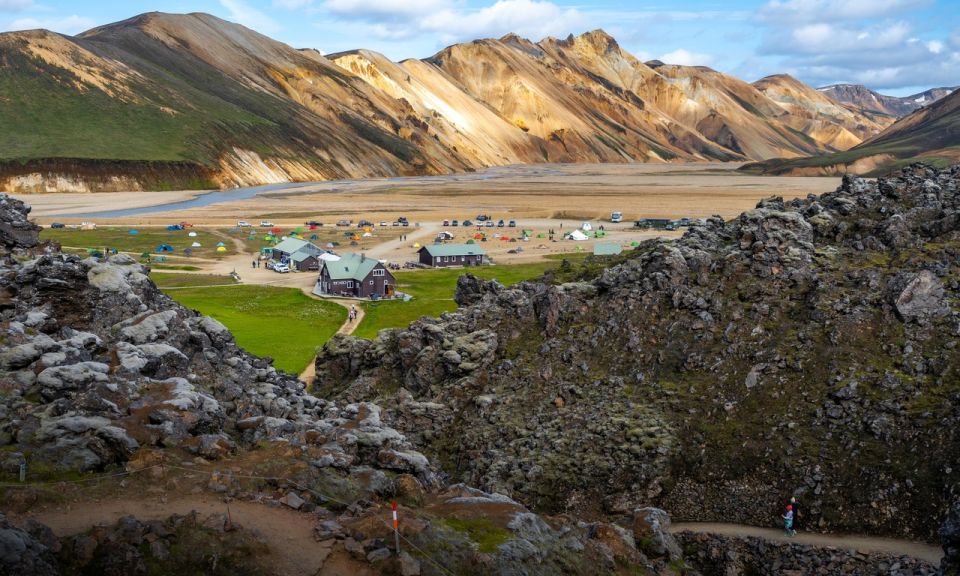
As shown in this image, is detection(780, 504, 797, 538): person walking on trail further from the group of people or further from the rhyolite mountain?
the rhyolite mountain

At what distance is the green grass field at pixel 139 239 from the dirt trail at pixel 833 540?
119652 mm

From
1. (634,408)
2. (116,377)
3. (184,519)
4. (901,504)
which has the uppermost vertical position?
(116,377)

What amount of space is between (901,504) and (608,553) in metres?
14.4

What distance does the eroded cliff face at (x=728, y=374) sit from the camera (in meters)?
33.9

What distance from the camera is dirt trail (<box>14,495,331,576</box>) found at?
65.7ft

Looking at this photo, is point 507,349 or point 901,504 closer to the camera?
point 901,504

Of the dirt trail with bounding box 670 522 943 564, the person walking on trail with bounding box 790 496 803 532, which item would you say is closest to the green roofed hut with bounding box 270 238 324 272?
the dirt trail with bounding box 670 522 943 564

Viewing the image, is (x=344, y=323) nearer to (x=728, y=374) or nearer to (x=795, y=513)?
(x=728, y=374)

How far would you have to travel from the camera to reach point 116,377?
1123 inches

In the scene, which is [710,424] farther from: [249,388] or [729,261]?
[249,388]

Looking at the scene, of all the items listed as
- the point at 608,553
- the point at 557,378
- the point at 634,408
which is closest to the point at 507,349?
the point at 557,378

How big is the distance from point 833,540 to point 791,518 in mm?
1772

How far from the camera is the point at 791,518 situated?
104 feet

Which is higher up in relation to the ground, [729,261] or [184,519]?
[729,261]
